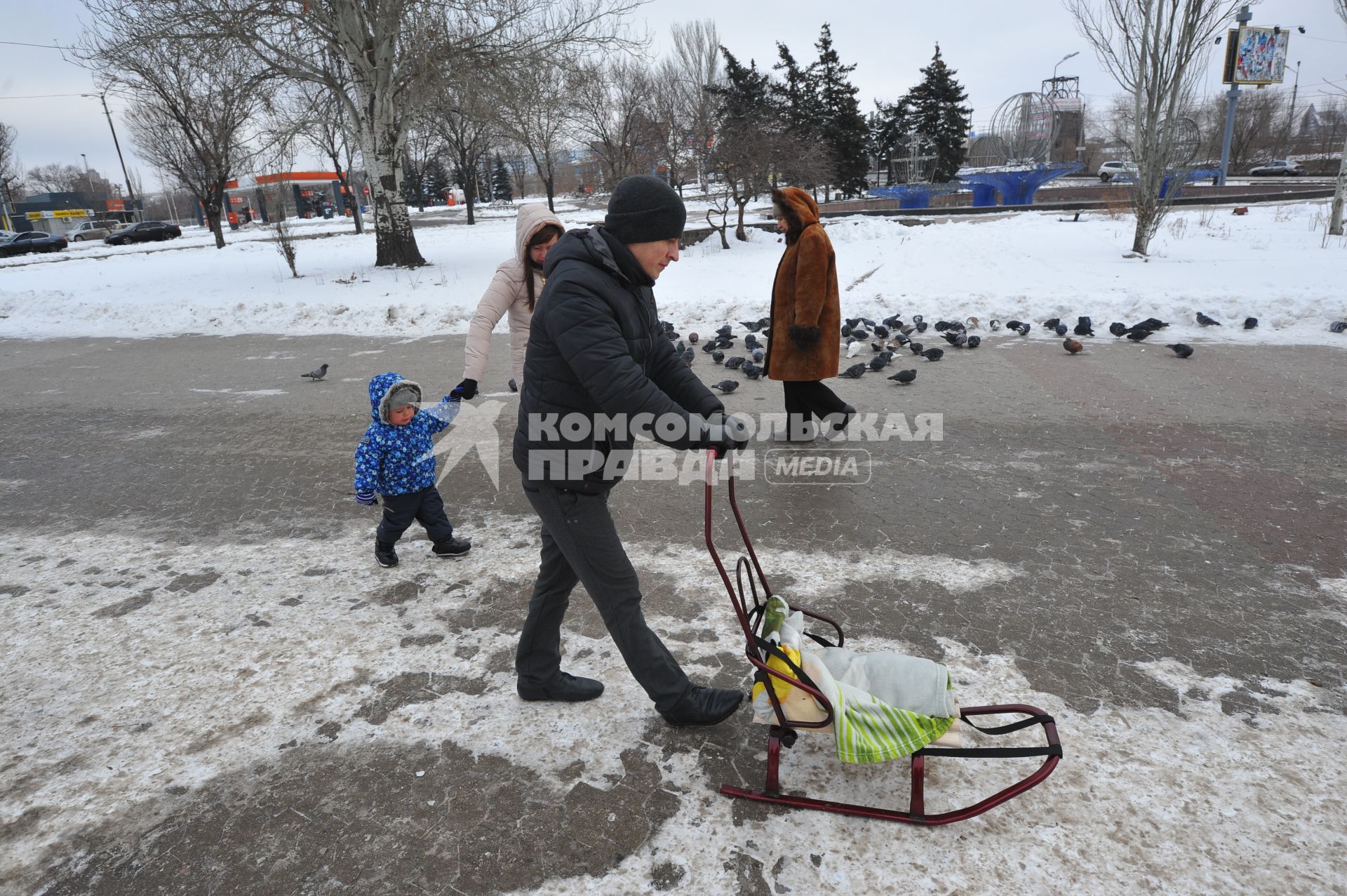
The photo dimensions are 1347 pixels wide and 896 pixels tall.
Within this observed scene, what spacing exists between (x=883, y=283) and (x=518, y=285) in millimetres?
8907

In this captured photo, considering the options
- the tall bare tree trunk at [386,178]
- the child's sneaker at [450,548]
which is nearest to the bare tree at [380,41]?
the tall bare tree trunk at [386,178]

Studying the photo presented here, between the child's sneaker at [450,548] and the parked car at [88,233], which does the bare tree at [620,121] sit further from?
the parked car at [88,233]

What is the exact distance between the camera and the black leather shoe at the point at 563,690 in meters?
3.01

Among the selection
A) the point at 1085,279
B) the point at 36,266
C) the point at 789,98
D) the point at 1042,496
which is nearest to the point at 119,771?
the point at 1042,496

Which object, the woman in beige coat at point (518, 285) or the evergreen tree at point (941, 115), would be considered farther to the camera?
the evergreen tree at point (941, 115)

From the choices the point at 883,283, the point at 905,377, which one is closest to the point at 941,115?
the point at 883,283

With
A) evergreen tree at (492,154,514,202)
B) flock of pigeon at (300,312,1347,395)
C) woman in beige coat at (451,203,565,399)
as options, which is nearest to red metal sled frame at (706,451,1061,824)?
woman in beige coat at (451,203,565,399)

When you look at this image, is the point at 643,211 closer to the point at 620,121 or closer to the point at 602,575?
the point at 602,575

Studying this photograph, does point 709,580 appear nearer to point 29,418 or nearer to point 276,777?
point 276,777

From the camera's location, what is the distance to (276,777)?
2691mm

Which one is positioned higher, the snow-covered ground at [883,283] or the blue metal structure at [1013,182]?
the blue metal structure at [1013,182]

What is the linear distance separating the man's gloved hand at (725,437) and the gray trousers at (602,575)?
45cm

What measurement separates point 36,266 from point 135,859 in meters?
27.5

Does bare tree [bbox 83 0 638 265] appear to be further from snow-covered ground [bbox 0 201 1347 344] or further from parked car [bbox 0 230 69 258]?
parked car [bbox 0 230 69 258]
